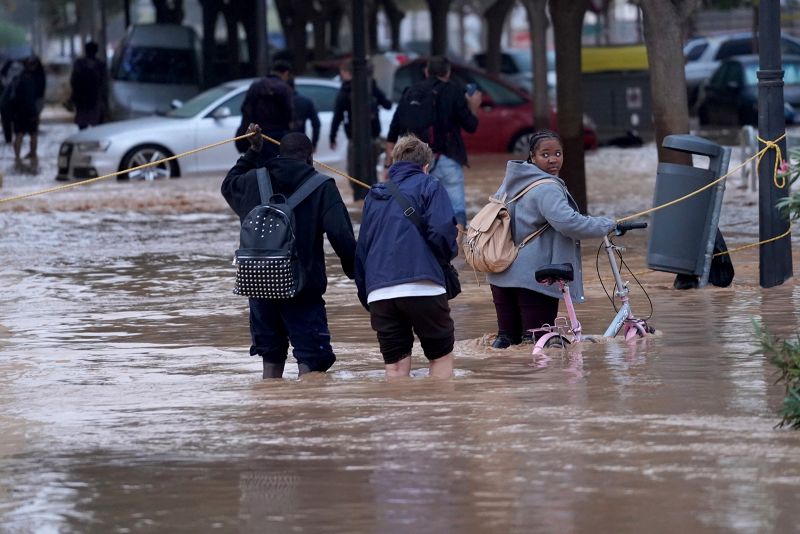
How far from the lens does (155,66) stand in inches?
1219

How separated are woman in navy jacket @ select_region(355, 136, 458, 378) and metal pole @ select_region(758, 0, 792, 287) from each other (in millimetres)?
3944

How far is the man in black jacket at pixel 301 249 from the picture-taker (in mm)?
8297

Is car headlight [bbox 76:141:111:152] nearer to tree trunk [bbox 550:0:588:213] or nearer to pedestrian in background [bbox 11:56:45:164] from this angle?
pedestrian in background [bbox 11:56:45:164]

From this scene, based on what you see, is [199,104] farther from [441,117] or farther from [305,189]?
[305,189]

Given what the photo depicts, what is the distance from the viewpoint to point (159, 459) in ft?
22.8

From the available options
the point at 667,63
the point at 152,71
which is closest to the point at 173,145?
the point at 152,71

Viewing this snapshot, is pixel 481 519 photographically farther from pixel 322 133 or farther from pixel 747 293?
pixel 322 133

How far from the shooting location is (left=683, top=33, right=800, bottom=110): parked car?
3875 centimetres

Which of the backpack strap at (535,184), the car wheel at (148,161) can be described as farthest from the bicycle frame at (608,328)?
the car wheel at (148,161)

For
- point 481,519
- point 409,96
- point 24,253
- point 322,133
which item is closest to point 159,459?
point 481,519

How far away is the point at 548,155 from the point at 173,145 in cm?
1366

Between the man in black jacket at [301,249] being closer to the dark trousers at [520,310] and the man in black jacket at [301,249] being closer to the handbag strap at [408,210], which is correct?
the handbag strap at [408,210]

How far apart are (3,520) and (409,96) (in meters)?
8.44

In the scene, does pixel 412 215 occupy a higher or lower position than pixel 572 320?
higher
